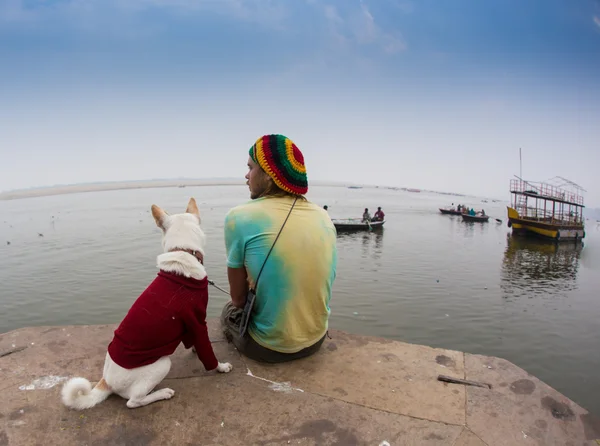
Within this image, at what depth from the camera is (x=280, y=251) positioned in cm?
270

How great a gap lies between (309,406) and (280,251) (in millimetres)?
1100

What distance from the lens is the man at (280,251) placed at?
8.91 feet

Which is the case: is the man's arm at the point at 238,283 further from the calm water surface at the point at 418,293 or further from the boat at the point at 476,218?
the boat at the point at 476,218

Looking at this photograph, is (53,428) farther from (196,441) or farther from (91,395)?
(196,441)

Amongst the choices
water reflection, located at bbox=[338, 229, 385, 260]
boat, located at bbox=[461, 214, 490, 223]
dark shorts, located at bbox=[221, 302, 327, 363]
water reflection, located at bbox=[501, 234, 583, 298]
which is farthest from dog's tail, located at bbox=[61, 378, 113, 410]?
boat, located at bbox=[461, 214, 490, 223]

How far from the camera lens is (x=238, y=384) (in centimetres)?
275

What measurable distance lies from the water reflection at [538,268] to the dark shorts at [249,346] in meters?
13.5

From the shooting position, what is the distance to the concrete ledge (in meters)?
2.21

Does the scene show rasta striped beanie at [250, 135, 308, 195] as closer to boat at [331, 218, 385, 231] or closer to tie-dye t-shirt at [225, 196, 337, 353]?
tie-dye t-shirt at [225, 196, 337, 353]

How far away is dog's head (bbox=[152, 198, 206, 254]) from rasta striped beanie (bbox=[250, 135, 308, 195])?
72cm

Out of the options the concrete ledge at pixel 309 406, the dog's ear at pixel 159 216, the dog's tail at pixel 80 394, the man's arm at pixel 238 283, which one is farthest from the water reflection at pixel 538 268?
the dog's tail at pixel 80 394

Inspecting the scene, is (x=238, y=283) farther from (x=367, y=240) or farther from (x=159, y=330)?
(x=367, y=240)

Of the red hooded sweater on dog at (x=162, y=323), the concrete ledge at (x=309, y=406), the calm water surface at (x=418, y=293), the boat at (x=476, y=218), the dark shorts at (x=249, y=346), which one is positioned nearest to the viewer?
the concrete ledge at (x=309, y=406)

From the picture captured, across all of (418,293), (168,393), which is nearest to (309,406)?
(168,393)
